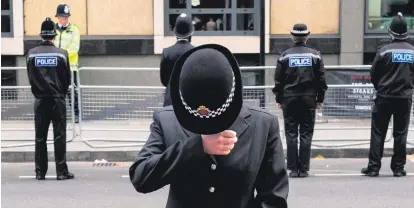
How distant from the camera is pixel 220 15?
1533 cm

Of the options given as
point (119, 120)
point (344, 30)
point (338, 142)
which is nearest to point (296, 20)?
point (344, 30)

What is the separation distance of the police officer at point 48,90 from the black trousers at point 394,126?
3.98 meters

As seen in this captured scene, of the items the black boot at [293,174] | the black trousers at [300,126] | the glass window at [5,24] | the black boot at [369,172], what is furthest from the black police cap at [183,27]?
the glass window at [5,24]

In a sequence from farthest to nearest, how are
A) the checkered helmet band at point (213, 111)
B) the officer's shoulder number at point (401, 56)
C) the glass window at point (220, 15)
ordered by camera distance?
1. the glass window at point (220, 15)
2. the officer's shoulder number at point (401, 56)
3. the checkered helmet band at point (213, 111)

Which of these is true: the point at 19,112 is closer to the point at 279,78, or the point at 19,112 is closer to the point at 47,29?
the point at 47,29

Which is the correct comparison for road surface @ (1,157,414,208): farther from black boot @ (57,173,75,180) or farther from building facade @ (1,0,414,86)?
building facade @ (1,0,414,86)

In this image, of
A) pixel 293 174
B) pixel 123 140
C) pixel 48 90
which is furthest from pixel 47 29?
pixel 293 174

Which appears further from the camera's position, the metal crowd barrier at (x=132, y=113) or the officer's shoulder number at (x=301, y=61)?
the metal crowd barrier at (x=132, y=113)

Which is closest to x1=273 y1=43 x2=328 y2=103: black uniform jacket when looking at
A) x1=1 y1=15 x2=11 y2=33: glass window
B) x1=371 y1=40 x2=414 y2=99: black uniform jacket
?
x1=371 y1=40 x2=414 y2=99: black uniform jacket

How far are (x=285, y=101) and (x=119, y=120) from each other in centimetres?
312

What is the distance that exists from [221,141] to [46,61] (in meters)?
6.74

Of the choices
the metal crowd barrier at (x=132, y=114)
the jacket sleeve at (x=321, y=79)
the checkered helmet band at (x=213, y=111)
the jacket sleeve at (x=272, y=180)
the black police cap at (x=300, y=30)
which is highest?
the black police cap at (x=300, y=30)

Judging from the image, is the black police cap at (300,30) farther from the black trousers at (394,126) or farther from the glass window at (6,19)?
the glass window at (6,19)

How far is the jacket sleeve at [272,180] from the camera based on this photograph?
8.35 feet
